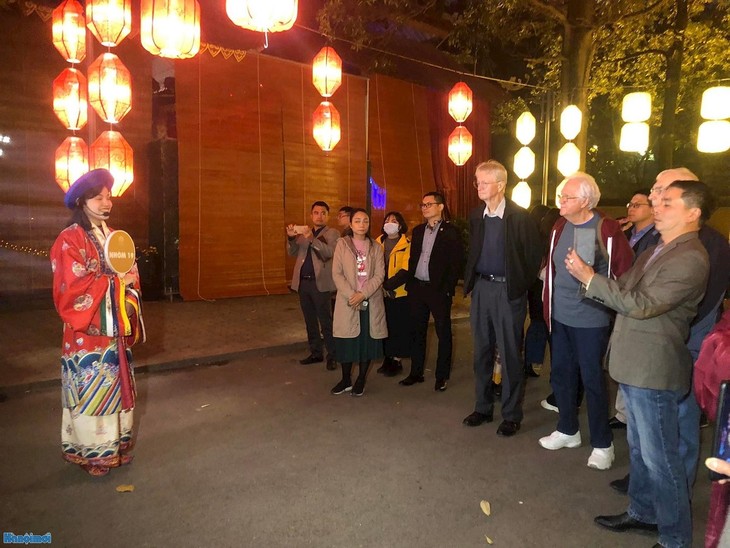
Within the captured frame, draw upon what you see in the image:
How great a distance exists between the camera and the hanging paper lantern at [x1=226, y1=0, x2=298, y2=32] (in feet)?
19.0

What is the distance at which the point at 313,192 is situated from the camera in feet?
41.1

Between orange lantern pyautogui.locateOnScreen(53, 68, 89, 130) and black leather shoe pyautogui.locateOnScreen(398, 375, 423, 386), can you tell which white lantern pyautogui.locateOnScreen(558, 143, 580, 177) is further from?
orange lantern pyautogui.locateOnScreen(53, 68, 89, 130)

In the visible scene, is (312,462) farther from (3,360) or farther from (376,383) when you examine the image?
(3,360)

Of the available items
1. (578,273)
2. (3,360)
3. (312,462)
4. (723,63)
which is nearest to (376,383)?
(312,462)

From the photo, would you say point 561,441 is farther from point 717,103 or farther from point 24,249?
point 24,249

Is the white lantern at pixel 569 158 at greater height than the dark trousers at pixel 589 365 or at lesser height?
greater

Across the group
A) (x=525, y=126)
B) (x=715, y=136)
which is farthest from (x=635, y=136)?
(x=525, y=126)

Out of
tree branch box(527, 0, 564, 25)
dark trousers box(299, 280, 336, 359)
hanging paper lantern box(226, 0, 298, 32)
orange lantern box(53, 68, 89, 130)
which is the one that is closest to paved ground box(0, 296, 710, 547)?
dark trousers box(299, 280, 336, 359)

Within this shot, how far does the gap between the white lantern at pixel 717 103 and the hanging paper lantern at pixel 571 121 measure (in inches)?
75.2

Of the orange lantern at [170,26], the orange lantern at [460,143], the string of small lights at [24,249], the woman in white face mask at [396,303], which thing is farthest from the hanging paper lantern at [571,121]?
the string of small lights at [24,249]

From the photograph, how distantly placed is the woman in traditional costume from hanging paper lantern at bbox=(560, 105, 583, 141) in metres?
8.13

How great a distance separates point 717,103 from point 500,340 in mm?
6147

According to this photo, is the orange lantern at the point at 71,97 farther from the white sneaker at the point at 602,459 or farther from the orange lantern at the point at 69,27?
the white sneaker at the point at 602,459

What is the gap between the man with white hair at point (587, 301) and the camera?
12.8 ft
